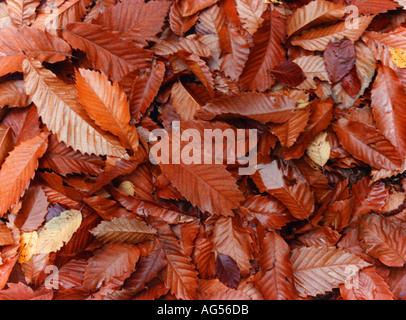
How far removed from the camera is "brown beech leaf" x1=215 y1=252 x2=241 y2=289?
101 centimetres

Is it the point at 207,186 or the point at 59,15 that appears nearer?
the point at 207,186

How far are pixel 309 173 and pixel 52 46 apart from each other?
91 centimetres

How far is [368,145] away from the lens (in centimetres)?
107

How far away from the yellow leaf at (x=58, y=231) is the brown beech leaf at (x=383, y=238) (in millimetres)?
880

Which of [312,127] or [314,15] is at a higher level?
[314,15]

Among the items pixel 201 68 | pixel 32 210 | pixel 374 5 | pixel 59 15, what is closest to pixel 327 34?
pixel 374 5

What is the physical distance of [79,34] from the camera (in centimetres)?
109

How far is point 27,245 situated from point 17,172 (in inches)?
9.1

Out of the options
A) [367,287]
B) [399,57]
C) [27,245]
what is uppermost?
[399,57]

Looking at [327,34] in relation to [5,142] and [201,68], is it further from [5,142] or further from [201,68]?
[5,142]

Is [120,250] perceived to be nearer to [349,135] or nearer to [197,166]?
[197,166]

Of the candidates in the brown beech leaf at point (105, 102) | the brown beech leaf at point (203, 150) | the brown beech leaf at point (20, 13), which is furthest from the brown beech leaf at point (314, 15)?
the brown beech leaf at point (20, 13)

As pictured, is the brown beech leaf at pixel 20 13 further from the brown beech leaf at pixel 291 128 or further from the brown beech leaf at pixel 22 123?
the brown beech leaf at pixel 291 128

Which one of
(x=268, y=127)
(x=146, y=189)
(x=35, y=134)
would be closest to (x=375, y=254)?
(x=268, y=127)
